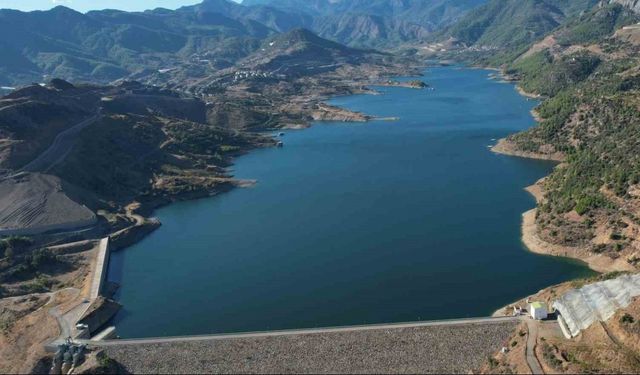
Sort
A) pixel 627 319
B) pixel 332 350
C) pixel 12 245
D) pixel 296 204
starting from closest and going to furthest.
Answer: pixel 627 319 < pixel 332 350 < pixel 12 245 < pixel 296 204

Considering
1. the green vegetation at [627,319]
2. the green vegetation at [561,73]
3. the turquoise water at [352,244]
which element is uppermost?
the green vegetation at [561,73]

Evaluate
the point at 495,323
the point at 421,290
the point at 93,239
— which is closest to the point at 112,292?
the point at 93,239

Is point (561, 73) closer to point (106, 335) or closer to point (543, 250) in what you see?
point (543, 250)

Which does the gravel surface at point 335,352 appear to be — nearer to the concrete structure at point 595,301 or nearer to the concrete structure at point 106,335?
the concrete structure at point 106,335

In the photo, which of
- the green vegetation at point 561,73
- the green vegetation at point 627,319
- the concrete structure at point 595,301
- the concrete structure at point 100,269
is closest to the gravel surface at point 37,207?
the concrete structure at point 100,269

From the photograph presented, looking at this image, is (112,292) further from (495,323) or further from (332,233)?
(495,323)

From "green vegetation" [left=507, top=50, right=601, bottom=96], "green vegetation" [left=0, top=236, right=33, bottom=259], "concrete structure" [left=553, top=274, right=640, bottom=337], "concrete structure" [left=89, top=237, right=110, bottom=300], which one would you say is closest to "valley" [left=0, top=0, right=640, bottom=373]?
"green vegetation" [left=0, top=236, right=33, bottom=259]

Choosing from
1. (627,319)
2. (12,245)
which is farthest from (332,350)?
(12,245)
